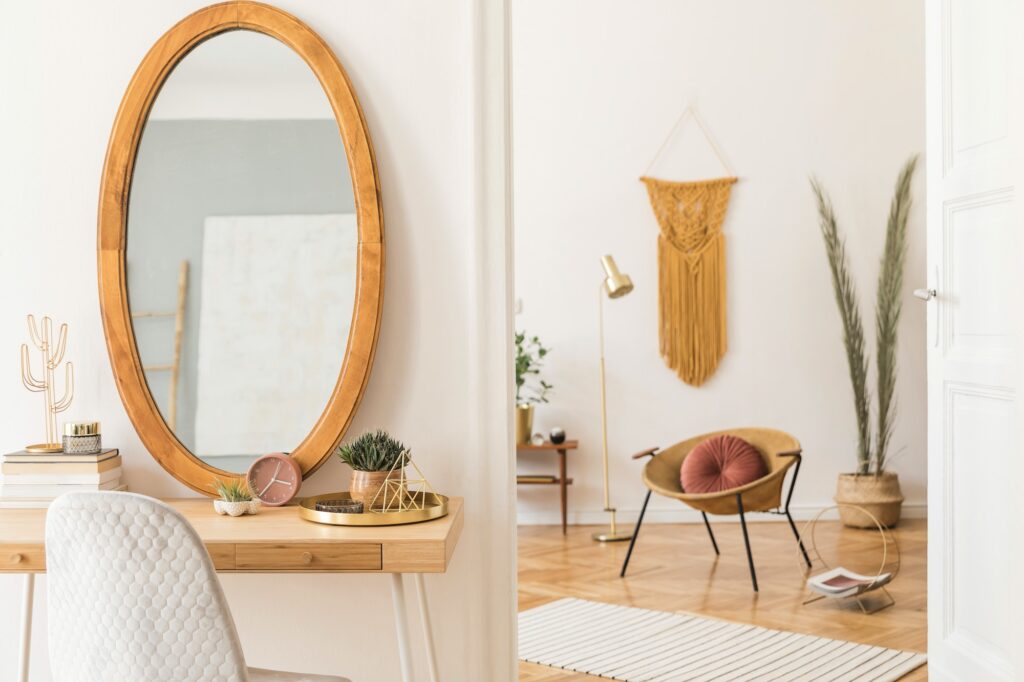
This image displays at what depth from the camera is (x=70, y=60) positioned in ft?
8.21

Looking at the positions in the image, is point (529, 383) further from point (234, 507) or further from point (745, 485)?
point (234, 507)

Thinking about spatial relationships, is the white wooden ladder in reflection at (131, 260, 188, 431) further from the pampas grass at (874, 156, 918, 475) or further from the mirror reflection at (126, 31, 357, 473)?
the pampas grass at (874, 156, 918, 475)

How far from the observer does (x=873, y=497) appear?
543cm

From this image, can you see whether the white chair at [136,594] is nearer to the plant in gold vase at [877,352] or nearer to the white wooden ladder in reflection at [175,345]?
the white wooden ladder in reflection at [175,345]

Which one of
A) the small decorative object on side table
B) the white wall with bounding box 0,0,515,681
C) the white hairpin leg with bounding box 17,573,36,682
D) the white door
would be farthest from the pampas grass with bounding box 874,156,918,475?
the white hairpin leg with bounding box 17,573,36,682

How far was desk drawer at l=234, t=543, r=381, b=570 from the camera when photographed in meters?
1.98

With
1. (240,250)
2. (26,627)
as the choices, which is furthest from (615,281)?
(26,627)

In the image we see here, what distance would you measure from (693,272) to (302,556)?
411 centimetres

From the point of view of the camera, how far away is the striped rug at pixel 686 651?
324cm

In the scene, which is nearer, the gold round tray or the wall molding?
the gold round tray

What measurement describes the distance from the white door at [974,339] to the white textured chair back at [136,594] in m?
1.84

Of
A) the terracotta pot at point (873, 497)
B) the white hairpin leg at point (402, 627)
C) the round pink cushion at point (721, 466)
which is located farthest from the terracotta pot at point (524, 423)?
the white hairpin leg at point (402, 627)

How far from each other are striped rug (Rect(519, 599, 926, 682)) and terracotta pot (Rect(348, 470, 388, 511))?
4.75ft

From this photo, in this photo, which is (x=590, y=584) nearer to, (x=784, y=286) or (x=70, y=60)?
(x=784, y=286)
